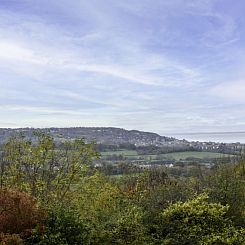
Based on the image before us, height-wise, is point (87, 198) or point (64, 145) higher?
point (64, 145)

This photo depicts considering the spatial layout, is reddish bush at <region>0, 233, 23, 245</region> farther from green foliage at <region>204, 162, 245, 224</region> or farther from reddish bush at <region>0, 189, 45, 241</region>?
green foliage at <region>204, 162, 245, 224</region>

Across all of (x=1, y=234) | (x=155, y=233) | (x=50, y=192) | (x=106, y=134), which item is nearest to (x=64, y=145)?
(x=50, y=192)

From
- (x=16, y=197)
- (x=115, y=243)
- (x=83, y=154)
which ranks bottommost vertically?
(x=115, y=243)

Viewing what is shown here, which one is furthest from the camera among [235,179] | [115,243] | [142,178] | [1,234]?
[142,178]

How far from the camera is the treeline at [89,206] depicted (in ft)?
52.7

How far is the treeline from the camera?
1606cm

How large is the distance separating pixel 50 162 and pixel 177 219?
7.81 m

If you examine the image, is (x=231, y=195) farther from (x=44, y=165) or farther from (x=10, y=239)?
(x=10, y=239)

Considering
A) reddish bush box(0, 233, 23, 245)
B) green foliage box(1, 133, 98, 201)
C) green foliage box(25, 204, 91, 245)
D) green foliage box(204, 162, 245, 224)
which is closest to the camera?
reddish bush box(0, 233, 23, 245)

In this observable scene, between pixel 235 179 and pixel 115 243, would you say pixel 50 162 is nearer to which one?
pixel 115 243

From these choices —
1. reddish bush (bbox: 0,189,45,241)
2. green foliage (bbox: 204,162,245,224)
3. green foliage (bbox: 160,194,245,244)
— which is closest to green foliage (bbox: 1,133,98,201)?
reddish bush (bbox: 0,189,45,241)

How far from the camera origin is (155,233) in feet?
62.5

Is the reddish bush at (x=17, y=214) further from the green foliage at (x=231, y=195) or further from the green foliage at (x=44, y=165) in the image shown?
the green foliage at (x=231, y=195)

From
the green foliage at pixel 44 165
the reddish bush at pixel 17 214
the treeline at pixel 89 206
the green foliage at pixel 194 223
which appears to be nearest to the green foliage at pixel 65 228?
the treeline at pixel 89 206
